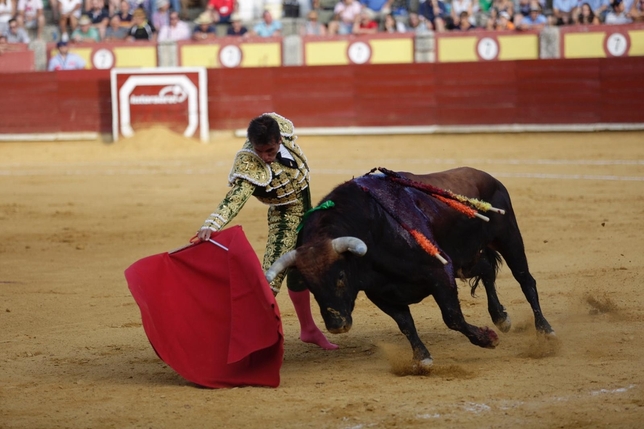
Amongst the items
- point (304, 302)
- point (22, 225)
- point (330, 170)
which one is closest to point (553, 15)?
point (330, 170)

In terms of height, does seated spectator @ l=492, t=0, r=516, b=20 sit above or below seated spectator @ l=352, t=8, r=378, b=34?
above

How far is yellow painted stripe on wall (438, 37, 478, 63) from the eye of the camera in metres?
13.4

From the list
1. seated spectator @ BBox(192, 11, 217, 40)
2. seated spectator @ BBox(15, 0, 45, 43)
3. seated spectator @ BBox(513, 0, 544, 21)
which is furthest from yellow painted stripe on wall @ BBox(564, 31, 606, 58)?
seated spectator @ BBox(15, 0, 45, 43)

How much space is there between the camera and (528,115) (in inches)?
491

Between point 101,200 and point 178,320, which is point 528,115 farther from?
point 178,320

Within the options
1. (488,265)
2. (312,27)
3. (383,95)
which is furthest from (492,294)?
(312,27)

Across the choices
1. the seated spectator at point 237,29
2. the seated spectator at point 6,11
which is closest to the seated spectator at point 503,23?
the seated spectator at point 237,29

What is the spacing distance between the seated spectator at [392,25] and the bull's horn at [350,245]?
34.8 ft

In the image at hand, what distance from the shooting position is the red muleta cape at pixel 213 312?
3670mm

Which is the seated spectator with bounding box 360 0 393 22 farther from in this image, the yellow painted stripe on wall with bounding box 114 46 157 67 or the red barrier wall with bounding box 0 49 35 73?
the red barrier wall with bounding box 0 49 35 73

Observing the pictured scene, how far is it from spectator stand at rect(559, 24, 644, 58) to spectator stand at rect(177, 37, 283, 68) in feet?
12.9

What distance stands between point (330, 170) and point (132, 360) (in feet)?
21.2

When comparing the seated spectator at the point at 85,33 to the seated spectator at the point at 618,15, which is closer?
the seated spectator at the point at 618,15

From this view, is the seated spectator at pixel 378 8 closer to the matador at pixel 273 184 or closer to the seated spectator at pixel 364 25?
the seated spectator at pixel 364 25
